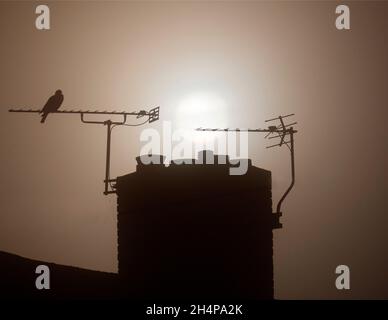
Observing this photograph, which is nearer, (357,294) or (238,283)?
(238,283)

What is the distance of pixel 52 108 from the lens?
13.1 meters

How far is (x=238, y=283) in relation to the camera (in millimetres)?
12617

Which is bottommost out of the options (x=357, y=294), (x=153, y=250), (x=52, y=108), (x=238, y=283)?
(x=357, y=294)

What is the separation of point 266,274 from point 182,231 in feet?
10.5

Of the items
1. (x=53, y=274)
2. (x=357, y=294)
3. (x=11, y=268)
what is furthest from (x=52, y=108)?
(x=357, y=294)

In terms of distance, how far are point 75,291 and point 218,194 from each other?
44.1ft
